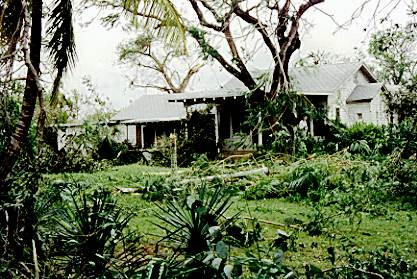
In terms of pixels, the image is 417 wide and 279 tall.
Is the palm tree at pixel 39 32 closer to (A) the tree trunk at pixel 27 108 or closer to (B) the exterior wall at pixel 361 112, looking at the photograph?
(A) the tree trunk at pixel 27 108

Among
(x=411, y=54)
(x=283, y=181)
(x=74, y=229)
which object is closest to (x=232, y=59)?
(x=411, y=54)

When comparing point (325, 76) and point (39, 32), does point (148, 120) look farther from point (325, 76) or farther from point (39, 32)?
point (39, 32)

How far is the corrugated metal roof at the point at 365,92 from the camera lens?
25.5m

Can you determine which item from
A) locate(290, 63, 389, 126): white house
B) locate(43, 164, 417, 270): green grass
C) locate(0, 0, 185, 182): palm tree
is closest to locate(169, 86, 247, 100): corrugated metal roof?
locate(290, 63, 389, 126): white house

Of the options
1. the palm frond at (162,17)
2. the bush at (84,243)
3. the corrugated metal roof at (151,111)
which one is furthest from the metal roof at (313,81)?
the bush at (84,243)

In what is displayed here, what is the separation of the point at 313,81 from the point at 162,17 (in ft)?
63.0

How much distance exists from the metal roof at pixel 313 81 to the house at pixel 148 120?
213 cm

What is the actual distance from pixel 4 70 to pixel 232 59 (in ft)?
48.5

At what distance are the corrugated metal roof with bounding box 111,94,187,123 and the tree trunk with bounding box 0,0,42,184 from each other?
19.8 meters

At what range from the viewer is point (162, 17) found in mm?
6953

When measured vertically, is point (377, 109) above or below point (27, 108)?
below

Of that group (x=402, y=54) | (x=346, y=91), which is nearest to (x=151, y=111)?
(x=346, y=91)

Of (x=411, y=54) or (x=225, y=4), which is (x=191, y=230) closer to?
(x=225, y=4)

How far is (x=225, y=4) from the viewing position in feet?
34.8
